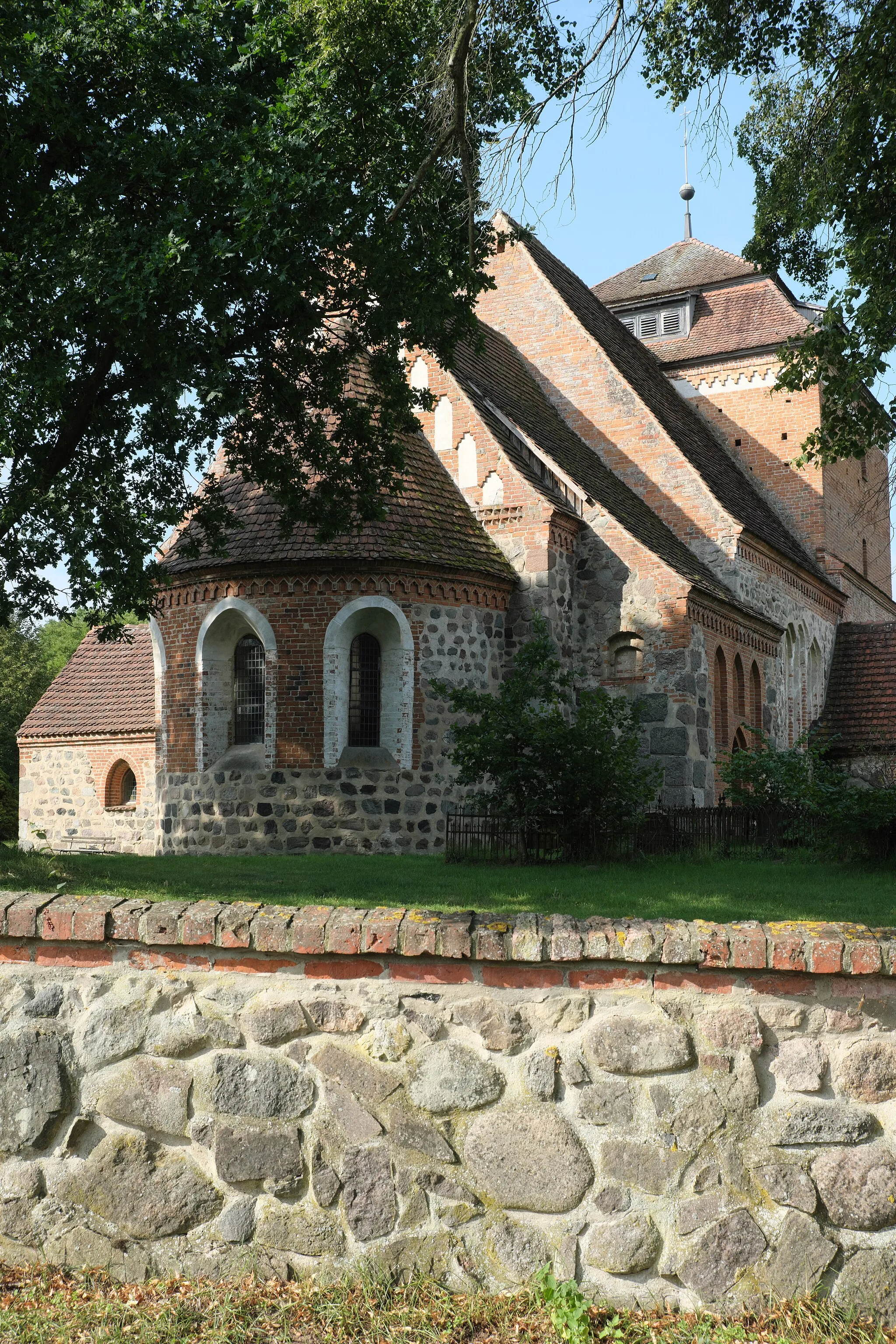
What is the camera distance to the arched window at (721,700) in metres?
19.7

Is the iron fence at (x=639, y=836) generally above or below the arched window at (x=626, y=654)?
below

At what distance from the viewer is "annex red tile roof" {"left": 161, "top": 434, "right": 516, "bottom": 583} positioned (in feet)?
53.0

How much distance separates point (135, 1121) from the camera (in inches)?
159

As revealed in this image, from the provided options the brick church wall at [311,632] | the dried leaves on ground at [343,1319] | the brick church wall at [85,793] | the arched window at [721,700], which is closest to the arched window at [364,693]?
the brick church wall at [311,632]

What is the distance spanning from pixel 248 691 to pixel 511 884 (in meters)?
6.58

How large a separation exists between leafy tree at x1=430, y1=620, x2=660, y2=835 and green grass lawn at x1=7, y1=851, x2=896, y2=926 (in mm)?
732

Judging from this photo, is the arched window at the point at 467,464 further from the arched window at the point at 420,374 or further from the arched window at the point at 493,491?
the arched window at the point at 420,374

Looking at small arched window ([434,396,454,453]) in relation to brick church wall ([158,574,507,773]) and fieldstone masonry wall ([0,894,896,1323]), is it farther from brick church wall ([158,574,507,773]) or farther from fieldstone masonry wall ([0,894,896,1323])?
fieldstone masonry wall ([0,894,896,1323])

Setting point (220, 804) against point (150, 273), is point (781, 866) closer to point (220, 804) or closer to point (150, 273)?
point (220, 804)

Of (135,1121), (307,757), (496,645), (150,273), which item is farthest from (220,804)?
(135,1121)

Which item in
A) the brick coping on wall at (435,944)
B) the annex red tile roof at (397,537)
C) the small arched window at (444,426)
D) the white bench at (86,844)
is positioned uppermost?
the small arched window at (444,426)

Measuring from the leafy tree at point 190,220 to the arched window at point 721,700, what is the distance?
29.4ft

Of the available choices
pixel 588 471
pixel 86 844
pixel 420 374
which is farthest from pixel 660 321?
pixel 86 844

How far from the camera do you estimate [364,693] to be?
16641 millimetres
